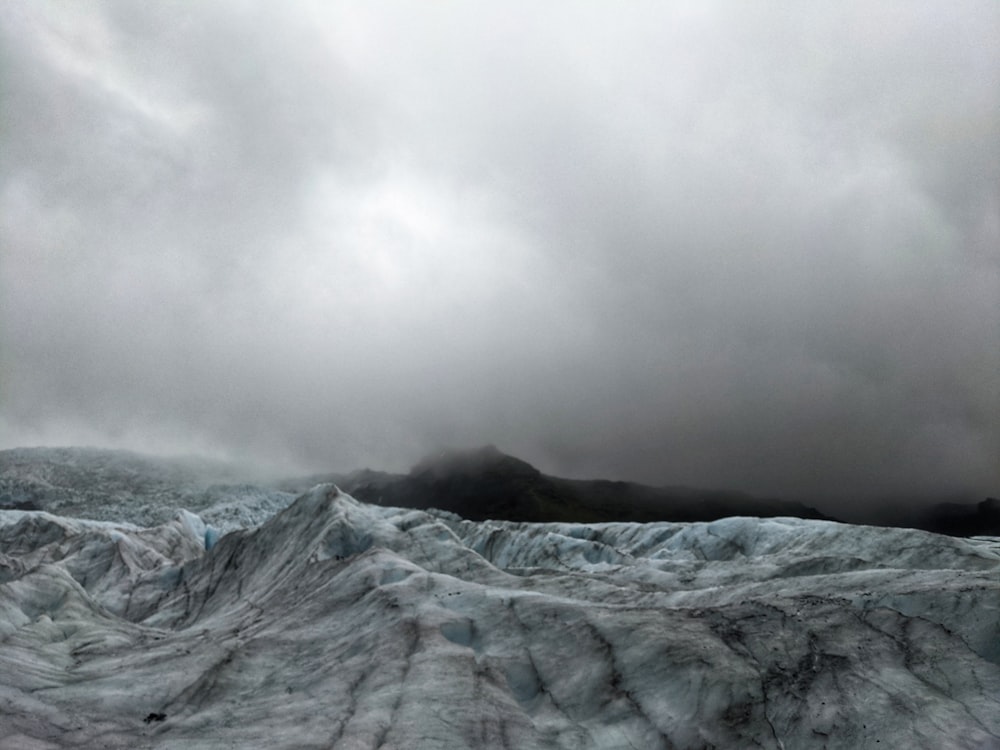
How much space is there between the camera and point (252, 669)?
31.1 m

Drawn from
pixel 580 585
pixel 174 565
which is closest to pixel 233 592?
pixel 174 565

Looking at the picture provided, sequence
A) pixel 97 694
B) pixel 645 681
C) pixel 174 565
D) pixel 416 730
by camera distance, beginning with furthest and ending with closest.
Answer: pixel 174 565 → pixel 97 694 → pixel 645 681 → pixel 416 730

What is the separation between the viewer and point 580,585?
38531 millimetres

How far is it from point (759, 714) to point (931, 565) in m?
26.6

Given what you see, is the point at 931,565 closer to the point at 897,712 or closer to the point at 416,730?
the point at 897,712

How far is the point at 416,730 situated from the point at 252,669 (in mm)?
11150

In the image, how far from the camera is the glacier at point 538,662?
74.5 feet

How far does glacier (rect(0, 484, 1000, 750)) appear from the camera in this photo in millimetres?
22703

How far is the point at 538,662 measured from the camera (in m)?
28.5

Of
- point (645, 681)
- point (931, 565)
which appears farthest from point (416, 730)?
point (931, 565)

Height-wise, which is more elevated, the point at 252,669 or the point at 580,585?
the point at 580,585

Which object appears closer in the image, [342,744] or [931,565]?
[342,744]

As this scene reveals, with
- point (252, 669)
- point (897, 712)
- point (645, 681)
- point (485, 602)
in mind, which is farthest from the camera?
point (485, 602)

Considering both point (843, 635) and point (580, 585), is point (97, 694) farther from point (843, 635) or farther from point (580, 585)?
point (843, 635)
